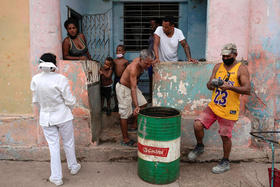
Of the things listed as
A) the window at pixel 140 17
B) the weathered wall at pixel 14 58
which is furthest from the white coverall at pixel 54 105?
the window at pixel 140 17

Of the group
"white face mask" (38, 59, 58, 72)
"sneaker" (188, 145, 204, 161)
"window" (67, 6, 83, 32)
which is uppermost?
"window" (67, 6, 83, 32)

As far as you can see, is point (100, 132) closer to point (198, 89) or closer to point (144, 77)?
point (198, 89)

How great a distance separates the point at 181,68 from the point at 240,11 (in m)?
1.18

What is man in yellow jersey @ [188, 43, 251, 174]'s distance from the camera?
3.17 meters

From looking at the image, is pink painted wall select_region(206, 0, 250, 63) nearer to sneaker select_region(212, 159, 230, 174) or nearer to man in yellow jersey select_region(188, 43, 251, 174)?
man in yellow jersey select_region(188, 43, 251, 174)

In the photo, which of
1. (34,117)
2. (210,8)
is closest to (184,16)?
(210,8)

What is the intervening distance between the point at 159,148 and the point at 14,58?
8.43 feet

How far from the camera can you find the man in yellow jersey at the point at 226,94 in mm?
3172

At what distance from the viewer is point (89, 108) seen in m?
3.97

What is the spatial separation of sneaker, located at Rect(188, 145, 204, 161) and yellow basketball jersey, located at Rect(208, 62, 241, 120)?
2.10 feet

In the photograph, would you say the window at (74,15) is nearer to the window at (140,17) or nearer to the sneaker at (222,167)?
the window at (140,17)

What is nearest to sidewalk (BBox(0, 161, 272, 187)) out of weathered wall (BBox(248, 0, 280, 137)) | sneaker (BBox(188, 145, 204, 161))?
sneaker (BBox(188, 145, 204, 161))

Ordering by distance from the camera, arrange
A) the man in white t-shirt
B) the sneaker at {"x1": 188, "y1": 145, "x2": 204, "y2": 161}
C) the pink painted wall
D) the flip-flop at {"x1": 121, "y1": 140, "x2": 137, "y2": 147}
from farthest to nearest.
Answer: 1. the man in white t-shirt
2. the flip-flop at {"x1": 121, "y1": 140, "x2": 137, "y2": 147}
3. the pink painted wall
4. the sneaker at {"x1": 188, "y1": 145, "x2": 204, "y2": 161}

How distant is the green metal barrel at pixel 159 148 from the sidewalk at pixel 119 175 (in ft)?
0.45
